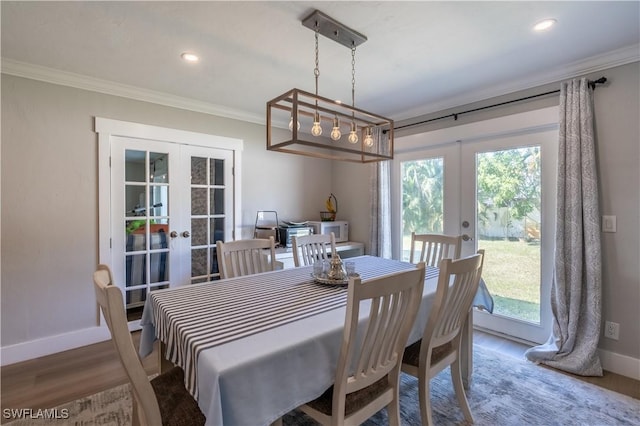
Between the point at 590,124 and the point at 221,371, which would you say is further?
the point at 590,124

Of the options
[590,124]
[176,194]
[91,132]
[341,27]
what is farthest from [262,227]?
[590,124]

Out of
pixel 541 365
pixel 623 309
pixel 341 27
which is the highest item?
pixel 341 27

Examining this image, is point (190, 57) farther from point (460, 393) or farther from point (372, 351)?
point (460, 393)

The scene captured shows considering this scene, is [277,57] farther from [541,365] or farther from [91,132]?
[541,365]

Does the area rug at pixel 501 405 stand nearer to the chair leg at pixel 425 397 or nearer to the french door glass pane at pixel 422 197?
the chair leg at pixel 425 397

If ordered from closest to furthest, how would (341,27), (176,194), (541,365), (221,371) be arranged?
(221,371), (341,27), (541,365), (176,194)

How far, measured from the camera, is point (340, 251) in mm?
4035

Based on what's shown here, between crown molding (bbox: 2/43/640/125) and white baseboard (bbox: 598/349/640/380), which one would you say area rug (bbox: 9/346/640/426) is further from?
crown molding (bbox: 2/43/640/125)

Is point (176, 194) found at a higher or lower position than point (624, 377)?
higher

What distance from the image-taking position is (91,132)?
280 centimetres

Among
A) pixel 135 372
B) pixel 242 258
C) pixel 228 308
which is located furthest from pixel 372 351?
pixel 242 258

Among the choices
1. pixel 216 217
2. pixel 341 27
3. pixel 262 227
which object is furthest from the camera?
pixel 262 227

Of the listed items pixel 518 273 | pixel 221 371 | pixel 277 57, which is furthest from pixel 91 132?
pixel 518 273

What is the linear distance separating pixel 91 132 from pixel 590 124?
4081 mm
